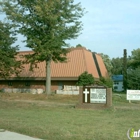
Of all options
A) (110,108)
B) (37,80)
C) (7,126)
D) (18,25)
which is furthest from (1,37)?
(7,126)

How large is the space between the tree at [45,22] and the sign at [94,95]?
42.2ft

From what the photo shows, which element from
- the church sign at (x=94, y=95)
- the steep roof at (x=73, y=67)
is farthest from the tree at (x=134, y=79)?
the church sign at (x=94, y=95)

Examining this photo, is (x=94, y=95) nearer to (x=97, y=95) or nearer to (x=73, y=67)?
(x=97, y=95)

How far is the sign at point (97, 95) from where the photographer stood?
69.7 ft

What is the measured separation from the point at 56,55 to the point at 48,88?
4.25m

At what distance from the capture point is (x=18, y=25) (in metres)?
35.7

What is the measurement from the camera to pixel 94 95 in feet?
70.1

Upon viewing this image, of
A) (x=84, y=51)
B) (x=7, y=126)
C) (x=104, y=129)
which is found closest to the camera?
(x=104, y=129)

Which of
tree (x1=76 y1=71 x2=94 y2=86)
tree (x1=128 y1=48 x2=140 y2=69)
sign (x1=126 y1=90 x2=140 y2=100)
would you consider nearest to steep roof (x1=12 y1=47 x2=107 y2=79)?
tree (x1=76 y1=71 x2=94 y2=86)

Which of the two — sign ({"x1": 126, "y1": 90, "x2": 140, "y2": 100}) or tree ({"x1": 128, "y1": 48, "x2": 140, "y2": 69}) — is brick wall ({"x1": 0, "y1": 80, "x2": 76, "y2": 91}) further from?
tree ({"x1": 128, "y1": 48, "x2": 140, "y2": 69})

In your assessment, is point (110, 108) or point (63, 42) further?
point (63, 42)

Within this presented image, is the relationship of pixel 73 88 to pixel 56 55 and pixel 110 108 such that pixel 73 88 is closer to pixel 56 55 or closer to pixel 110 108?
pixel 56 55

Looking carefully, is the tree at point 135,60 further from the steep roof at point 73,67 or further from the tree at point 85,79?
the tree at point 85,79

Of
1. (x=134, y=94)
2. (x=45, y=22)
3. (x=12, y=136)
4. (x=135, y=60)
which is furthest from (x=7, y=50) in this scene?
(x=135, y=60)
